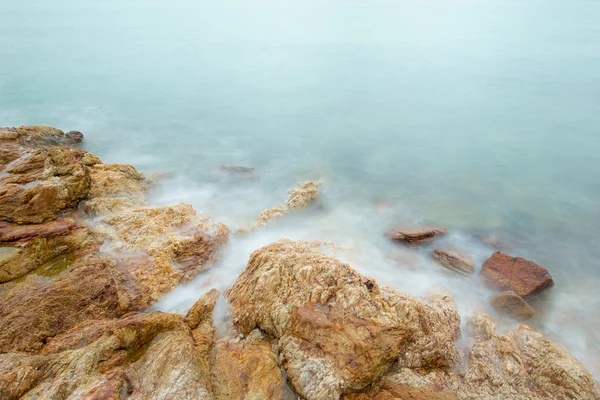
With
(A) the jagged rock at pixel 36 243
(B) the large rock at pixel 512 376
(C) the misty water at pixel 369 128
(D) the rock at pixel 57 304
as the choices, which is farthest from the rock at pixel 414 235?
(A) the jagged rock at pixel 36 243

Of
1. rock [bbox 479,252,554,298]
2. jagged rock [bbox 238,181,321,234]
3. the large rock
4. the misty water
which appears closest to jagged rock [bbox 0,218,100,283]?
the misty water

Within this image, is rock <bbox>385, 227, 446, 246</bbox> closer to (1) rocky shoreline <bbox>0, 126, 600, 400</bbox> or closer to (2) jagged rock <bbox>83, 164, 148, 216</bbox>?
(1) rocky shoreline <bbox>0, 126, 600, 400</bbox>

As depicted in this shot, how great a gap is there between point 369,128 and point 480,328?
11531 mm

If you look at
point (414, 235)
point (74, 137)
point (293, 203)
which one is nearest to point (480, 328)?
point (414, 235)

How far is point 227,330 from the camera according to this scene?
568 centimetres

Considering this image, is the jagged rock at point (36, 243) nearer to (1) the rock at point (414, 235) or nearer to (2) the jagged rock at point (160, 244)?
(2) the jagged rock at point (160, 244)

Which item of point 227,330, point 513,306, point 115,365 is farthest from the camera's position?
point 513,306

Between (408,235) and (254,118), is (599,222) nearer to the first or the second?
(408,235)

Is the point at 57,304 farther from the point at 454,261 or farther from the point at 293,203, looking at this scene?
the point at 454,261

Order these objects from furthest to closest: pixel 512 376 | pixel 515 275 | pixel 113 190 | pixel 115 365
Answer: pixel 113 190
pixel 515 275
pixel 512 376
pixel 115 365

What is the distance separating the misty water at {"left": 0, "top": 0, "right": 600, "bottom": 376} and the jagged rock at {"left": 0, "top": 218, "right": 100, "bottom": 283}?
2093 millimetres

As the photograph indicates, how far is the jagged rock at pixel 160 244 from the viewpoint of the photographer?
6555 mm

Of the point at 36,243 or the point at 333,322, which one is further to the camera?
the point at 36,243

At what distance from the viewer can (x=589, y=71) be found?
2198 cm
